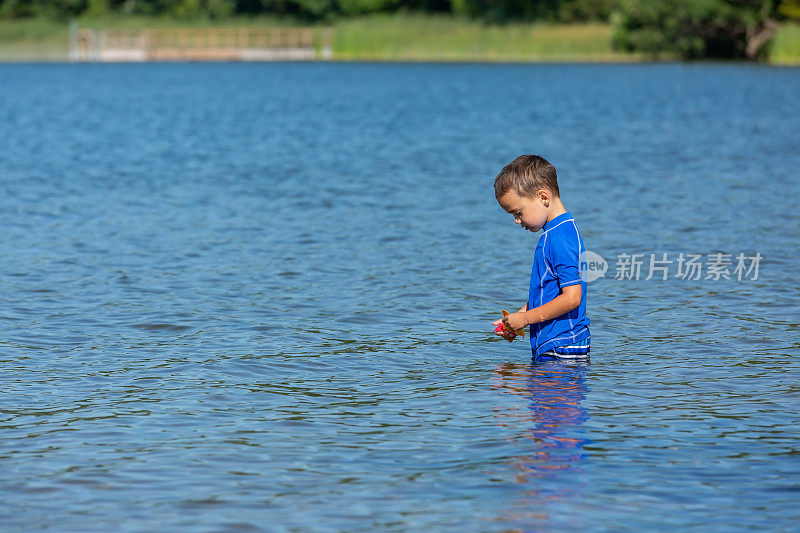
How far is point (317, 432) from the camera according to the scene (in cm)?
690

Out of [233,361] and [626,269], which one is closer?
[233,361]

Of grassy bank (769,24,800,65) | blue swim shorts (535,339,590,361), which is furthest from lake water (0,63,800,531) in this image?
grassy bank (769,24,800,65)

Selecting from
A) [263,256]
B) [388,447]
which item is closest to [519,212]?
[388,447]

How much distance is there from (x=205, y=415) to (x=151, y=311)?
3.49 meters

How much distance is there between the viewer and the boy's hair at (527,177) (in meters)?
6.99

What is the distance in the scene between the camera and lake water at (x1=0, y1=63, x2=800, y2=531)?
5848 millimetres

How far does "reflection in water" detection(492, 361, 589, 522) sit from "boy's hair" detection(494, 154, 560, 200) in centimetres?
137

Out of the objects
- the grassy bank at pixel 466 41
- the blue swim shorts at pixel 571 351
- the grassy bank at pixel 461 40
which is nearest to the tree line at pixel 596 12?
the grassy bank at pixel 461 40

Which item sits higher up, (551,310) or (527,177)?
(527,177)

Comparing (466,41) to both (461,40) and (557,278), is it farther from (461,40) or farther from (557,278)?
(557,278)

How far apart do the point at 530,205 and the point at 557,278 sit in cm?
50

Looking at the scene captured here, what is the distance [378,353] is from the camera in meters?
9.05

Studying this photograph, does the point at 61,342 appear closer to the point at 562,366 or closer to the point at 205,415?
the point at 205,415

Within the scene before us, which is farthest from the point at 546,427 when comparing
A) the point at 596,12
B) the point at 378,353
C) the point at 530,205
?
the point at 596,12
